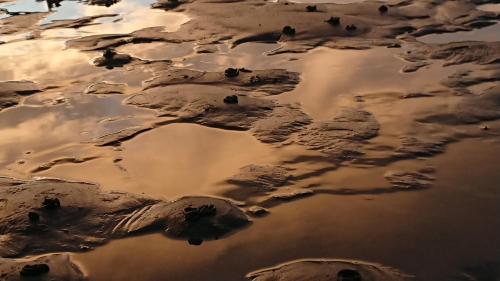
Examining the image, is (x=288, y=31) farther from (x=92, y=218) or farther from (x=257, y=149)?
(x=92, y=218)

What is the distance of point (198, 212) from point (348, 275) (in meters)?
1.69

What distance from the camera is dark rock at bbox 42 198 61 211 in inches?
266

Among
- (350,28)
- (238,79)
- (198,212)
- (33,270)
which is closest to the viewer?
(33,270)

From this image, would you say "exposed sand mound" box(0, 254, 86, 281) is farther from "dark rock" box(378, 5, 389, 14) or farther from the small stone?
"dark rock" box(378, 5, 389, 14)

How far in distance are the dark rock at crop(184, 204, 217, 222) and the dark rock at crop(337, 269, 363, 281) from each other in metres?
1.56

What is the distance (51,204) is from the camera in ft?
22.1

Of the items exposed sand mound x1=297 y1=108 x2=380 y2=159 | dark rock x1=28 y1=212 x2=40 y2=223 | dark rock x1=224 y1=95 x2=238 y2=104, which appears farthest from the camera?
dark rock x1=224 y1=95 x2=238 y2=104

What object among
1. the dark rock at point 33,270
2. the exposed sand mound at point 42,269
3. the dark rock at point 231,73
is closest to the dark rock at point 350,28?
the dark rock at point 231,73

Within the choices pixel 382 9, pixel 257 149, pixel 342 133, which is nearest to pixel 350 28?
pixel 382 9

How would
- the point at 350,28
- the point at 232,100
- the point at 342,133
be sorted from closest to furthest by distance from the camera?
the point at 342,133 → the point at 232,100 → the point at 350,28

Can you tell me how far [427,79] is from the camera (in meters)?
10.1

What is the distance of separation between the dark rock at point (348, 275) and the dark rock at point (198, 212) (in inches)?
61.3

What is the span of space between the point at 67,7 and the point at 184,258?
12.1 metres

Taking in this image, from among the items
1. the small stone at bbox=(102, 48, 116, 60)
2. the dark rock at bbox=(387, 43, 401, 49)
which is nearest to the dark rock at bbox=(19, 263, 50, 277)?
the small stone at bbox=(102, 48, 116, 60)
